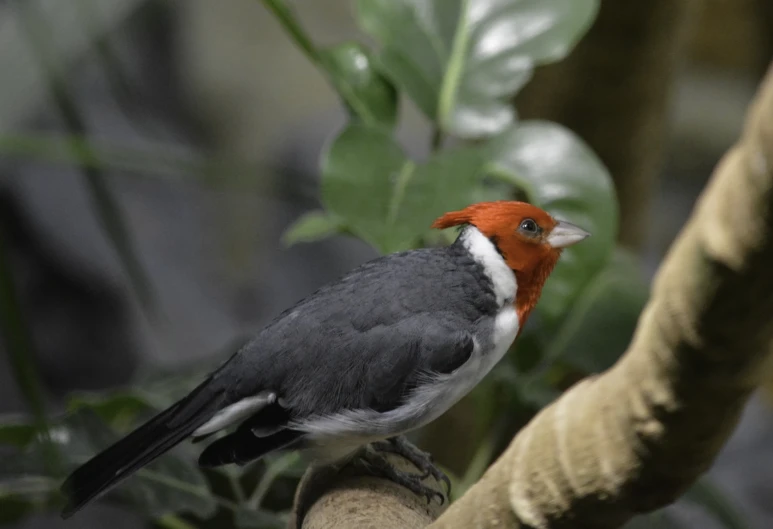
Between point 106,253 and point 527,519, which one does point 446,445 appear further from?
point 106,253

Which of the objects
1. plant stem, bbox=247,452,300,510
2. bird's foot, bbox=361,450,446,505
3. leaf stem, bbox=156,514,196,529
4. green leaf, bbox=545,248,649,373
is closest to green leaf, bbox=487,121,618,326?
green leaf, bbox=545,248,649,373

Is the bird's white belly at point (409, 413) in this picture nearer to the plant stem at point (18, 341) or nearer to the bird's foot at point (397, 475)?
the bird's foot at point (397, 475)

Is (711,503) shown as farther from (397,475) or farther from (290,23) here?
(290,23)

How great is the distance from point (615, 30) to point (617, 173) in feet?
1.23

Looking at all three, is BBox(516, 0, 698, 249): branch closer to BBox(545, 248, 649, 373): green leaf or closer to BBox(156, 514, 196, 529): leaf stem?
BBox(545, 248, 649, 373): green leaf

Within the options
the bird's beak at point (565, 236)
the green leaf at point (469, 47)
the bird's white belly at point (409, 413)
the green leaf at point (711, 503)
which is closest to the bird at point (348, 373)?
the bird's white belly at point (409, 413)

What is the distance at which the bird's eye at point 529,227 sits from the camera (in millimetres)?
1472

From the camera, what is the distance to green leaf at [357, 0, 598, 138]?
1690 millimetres

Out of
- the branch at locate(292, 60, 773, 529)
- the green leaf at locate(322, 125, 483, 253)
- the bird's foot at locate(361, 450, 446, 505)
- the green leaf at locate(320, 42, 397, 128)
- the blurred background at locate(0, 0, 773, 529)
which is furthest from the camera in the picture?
the blurred background at locate(0, 0, 773, 529)

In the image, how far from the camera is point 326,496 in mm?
1364

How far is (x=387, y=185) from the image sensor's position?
1.61m

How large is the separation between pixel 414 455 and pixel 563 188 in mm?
552

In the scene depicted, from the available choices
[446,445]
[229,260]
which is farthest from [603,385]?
[229,260]

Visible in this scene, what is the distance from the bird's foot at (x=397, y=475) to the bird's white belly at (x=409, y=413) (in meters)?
0.09
